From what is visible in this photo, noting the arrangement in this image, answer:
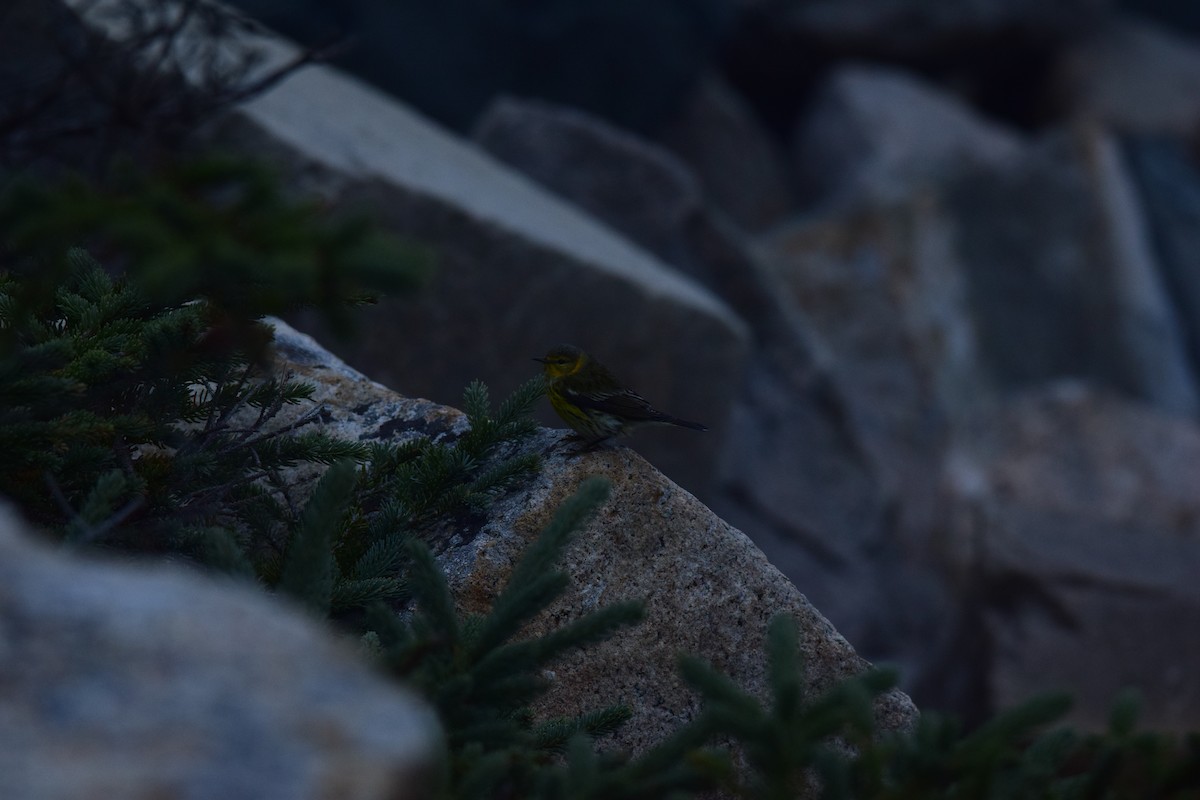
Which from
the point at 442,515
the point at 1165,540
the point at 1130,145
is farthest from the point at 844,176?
the point at 442,515

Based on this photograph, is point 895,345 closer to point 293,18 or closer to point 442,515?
point 293,18

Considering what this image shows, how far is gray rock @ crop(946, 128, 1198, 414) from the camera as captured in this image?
40.3ft

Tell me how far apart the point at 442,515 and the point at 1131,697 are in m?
1.82

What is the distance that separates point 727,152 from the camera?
1254 centimetres

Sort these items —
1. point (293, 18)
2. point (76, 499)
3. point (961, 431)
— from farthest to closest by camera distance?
point (961, 431)
point (293, 18)
point (76, 499)

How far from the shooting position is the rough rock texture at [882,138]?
41.3 ft

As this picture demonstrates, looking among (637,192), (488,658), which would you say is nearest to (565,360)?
(488,658)

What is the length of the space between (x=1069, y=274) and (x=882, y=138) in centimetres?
236

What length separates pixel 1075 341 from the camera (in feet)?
41.0

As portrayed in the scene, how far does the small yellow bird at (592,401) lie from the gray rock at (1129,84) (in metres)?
11.8

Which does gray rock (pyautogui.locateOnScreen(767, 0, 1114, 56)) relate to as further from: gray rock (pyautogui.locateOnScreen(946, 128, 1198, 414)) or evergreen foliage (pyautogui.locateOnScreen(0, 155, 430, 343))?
evergreen foliage (pyautogui.locateOnScreen(0, 155, 430, 343))

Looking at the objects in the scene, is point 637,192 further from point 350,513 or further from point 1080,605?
point 350,513

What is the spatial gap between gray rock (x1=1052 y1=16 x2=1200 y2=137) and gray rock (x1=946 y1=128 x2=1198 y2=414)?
1.95 meters

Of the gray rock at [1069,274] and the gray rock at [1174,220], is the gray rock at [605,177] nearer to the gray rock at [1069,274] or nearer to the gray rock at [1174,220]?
the gray rock at [1069,274]
